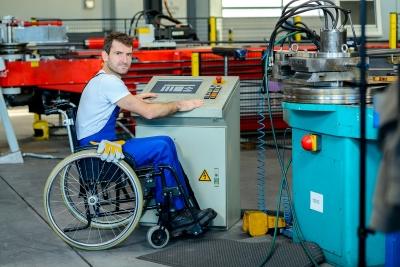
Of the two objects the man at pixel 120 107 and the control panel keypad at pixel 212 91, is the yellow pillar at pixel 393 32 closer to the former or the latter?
the control panel keypad at pixel 212 91

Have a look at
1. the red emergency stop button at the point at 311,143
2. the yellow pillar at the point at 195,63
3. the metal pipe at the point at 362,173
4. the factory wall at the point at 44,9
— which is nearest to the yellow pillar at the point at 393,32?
the yellow pillar at the point at 195,63

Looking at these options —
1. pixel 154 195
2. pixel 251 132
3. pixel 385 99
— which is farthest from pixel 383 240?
pixel 251 132

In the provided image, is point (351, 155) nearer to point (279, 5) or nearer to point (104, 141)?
point (104, 141)

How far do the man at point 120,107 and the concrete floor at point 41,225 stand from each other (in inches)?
16.0

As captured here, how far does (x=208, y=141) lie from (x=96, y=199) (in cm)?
79

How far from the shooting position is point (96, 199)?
4602 mm

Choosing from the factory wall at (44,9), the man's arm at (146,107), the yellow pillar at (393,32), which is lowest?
the man's arm at (146,107)

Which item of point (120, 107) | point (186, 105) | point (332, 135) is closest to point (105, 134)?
point (120, 107)

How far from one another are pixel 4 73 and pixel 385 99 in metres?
6.35

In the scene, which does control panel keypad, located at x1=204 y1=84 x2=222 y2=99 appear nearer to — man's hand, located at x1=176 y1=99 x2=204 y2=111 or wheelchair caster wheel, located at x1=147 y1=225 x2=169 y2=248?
man's hand, located at x1=176 y1=99 x2=204 y2=111

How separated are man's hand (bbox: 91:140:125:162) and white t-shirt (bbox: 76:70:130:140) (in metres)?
0.27

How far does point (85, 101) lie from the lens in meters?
4.74

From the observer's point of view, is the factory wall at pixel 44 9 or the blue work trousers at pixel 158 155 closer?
the blue work trousers at pixel 158 155

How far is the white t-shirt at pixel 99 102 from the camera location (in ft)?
15.3
